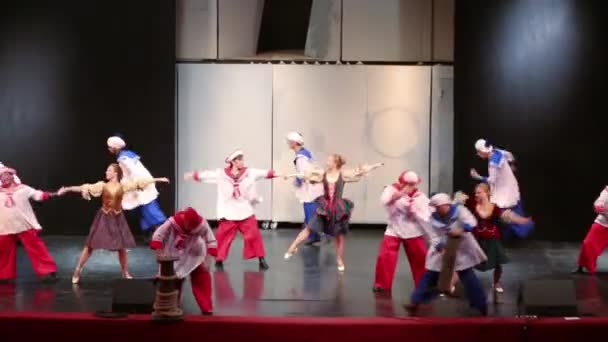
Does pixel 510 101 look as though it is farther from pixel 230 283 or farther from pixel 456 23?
pixel 230 283

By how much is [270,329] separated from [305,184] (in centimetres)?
493

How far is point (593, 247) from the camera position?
8.54m

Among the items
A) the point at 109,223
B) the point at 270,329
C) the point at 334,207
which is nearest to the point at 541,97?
the point at 334,207

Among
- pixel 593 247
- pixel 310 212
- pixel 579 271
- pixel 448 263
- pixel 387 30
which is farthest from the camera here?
pixel 387 30

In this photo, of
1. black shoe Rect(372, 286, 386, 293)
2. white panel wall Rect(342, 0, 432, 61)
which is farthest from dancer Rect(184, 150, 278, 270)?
white panel wall Rect(342, 0, 432, 61)

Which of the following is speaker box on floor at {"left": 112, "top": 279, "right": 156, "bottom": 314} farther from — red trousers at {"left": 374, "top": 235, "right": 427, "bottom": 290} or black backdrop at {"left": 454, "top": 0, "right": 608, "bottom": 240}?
black backdrop at {"left": 454, "top": 0, "right": 608, "bottom": 240}

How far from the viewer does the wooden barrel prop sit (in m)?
6.59

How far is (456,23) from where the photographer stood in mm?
10609

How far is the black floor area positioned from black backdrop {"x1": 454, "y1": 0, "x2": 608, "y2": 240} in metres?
0.59

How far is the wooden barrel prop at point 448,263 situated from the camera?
6.59m

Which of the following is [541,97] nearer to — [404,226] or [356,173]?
[356,173]

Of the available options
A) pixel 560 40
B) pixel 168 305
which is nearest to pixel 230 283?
pixel 168 305

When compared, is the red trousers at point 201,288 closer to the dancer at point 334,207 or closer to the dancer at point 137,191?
the dancer at point 334,207

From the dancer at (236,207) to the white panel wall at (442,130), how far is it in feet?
11.3
